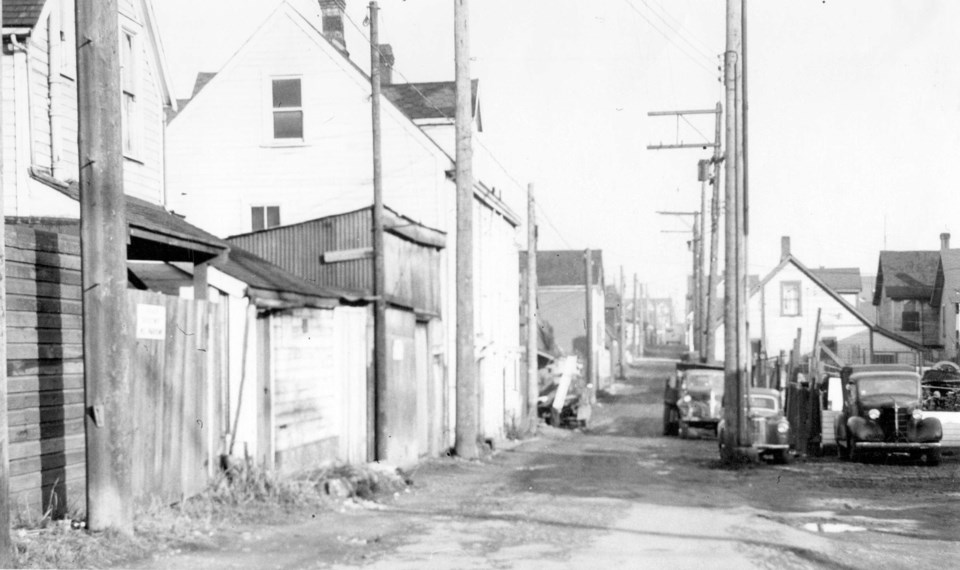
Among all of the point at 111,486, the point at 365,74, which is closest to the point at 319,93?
the point at 365,74

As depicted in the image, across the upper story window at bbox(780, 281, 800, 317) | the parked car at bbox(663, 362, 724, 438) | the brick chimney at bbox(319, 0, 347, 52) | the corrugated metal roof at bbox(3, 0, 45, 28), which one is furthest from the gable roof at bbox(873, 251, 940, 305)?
the corrugated metal roof at bbox(3, 0, 45, 28)

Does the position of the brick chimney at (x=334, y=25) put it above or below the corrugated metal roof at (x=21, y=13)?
above

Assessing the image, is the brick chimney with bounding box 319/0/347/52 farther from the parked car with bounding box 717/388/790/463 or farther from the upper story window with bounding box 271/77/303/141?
the parked car with bounding box 717/388/790/463

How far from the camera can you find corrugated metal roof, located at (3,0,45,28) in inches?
566

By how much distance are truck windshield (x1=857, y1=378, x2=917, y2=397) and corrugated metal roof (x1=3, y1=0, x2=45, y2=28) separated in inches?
751

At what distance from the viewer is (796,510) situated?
14461 mm

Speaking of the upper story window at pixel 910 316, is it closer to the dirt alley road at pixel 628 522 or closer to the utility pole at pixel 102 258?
the dirt alley road at pixel 628 522

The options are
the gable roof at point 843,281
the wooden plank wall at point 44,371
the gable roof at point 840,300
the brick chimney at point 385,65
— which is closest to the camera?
the wooden plank wall at point 44,371

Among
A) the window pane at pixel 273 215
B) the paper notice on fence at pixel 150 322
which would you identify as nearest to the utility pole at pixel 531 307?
the window pane at pixel 273 215

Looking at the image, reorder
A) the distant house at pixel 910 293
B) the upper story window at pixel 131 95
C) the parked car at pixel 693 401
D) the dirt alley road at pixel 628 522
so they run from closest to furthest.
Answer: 1. the dirt alley road at pixel 628 522
2. the upper story window at pixel 131 95
3. the parked car at pixel 693 401
4. the distant house at pixel 910 293

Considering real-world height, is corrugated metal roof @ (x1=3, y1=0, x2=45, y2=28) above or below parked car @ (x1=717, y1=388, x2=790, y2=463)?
above

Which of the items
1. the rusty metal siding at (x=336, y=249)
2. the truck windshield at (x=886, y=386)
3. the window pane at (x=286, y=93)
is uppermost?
the window pane at (x=286, y=93)

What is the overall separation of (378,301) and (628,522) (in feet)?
26.5

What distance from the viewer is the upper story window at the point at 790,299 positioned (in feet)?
203
